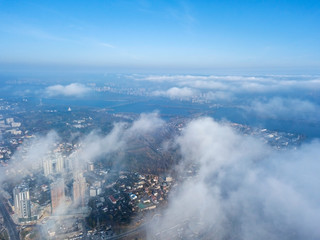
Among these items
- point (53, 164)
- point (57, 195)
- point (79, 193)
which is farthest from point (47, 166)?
point (79, 193)

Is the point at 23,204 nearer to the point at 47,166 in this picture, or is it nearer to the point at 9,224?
the point at 9,224

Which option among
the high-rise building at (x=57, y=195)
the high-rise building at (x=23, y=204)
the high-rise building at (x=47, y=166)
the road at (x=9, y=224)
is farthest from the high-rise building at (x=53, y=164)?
the high-rise building at (x=23, y=204)

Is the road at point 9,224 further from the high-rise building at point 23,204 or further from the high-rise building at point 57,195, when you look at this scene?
the high-rise building at point 57,195

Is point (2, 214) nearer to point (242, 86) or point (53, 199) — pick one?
point (53, 199)

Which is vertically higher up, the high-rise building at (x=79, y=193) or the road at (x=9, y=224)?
the high-rise building at (x=79, y=193)

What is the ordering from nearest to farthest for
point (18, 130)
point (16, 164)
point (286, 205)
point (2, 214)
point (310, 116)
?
point (286, 205) → point (2, 214) → point (16, 164) → point (18, 130) → point (310, 116)

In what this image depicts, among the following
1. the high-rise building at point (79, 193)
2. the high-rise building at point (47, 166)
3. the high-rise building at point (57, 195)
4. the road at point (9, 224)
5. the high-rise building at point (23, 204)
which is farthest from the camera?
the high-rise building at point (47, 166)

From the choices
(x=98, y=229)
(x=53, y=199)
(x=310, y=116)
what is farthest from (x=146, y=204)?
(x=310, y=116)

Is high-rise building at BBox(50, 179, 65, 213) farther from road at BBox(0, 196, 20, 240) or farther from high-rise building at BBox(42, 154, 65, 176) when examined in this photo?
high-rise building at BBox(42, 154, 65, 176)

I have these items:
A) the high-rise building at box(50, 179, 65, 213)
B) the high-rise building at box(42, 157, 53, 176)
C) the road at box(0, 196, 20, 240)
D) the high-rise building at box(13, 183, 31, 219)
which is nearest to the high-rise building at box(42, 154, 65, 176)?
the high-rise building at box(42, 157, 53, 176)
